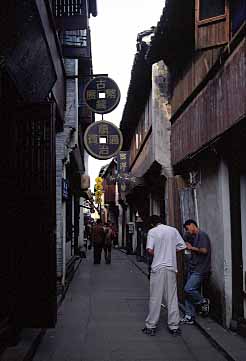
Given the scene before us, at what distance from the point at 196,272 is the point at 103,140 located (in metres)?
8.52

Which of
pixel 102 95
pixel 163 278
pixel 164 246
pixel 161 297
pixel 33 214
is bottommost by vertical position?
pixel 161 297

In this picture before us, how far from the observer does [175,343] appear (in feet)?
27.9

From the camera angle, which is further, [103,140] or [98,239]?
[98,239]

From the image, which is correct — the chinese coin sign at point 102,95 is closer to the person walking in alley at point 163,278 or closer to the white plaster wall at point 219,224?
the white plaster wall at point 219,224

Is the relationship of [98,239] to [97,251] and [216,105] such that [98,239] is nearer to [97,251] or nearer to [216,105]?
[97,251]

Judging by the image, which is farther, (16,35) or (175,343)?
(175,343)

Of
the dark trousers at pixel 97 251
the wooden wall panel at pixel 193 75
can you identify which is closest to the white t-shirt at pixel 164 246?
the wooden wall panel at pixel 193 75

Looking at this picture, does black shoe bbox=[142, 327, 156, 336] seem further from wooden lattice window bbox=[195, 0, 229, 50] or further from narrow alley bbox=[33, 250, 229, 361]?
wooden lattice window bbox=[195, 0, 229, 50]

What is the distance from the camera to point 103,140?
698 inches

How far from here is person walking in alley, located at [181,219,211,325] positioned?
32.4ft

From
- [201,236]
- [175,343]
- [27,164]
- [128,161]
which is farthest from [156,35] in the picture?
[128,161]

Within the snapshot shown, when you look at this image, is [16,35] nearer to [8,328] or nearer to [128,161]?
[8,328]

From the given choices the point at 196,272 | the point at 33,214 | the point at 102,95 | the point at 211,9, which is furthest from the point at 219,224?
the point at 102,95

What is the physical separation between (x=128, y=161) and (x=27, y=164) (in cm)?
2372
